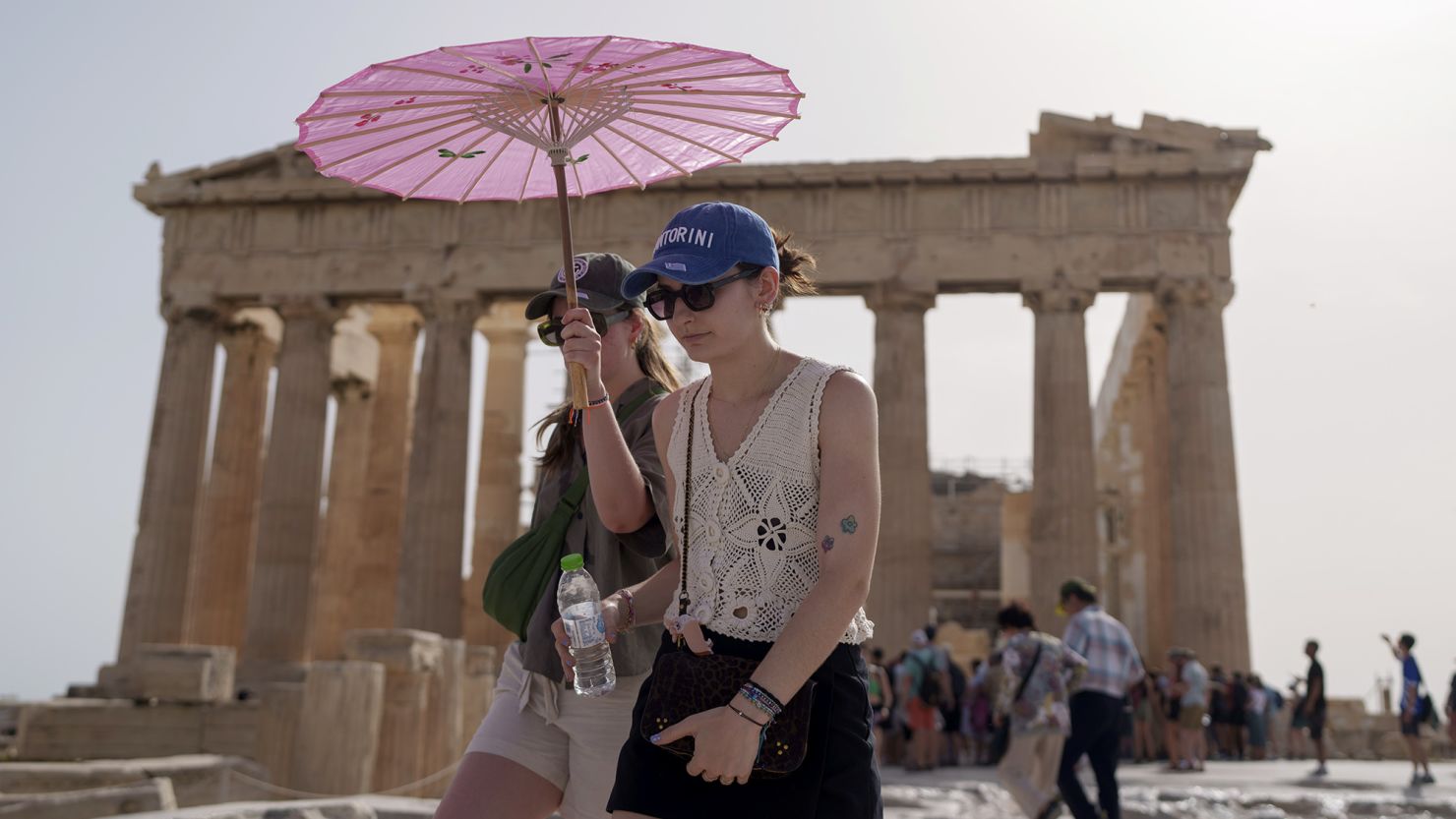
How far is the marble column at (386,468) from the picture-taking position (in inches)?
1176

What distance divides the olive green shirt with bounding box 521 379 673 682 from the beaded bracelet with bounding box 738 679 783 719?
1041mm

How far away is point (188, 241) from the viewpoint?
28141 mm

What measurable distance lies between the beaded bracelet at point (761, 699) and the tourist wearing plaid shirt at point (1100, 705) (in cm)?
620

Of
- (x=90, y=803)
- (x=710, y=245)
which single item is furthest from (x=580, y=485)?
(x=90, y=803)

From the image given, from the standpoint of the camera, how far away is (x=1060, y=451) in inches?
971

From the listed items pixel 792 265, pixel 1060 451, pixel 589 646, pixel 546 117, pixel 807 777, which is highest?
pixel 1060 451

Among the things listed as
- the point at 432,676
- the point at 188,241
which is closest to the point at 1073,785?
the point at 432,676

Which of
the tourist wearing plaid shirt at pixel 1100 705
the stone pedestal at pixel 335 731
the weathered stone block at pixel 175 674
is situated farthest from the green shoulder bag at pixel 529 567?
the weathered stone block at pixel 175 674

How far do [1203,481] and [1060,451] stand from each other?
93.9 inches

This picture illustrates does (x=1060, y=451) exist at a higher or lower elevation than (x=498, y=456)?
lower

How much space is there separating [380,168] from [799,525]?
80.9 inches

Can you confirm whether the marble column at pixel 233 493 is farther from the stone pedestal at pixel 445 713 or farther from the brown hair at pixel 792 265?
the brown hair at pixel 792 265

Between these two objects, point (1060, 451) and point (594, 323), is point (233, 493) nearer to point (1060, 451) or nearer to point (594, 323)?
point (1060, 451)

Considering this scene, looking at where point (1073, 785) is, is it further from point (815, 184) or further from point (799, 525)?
point (815, 184)
